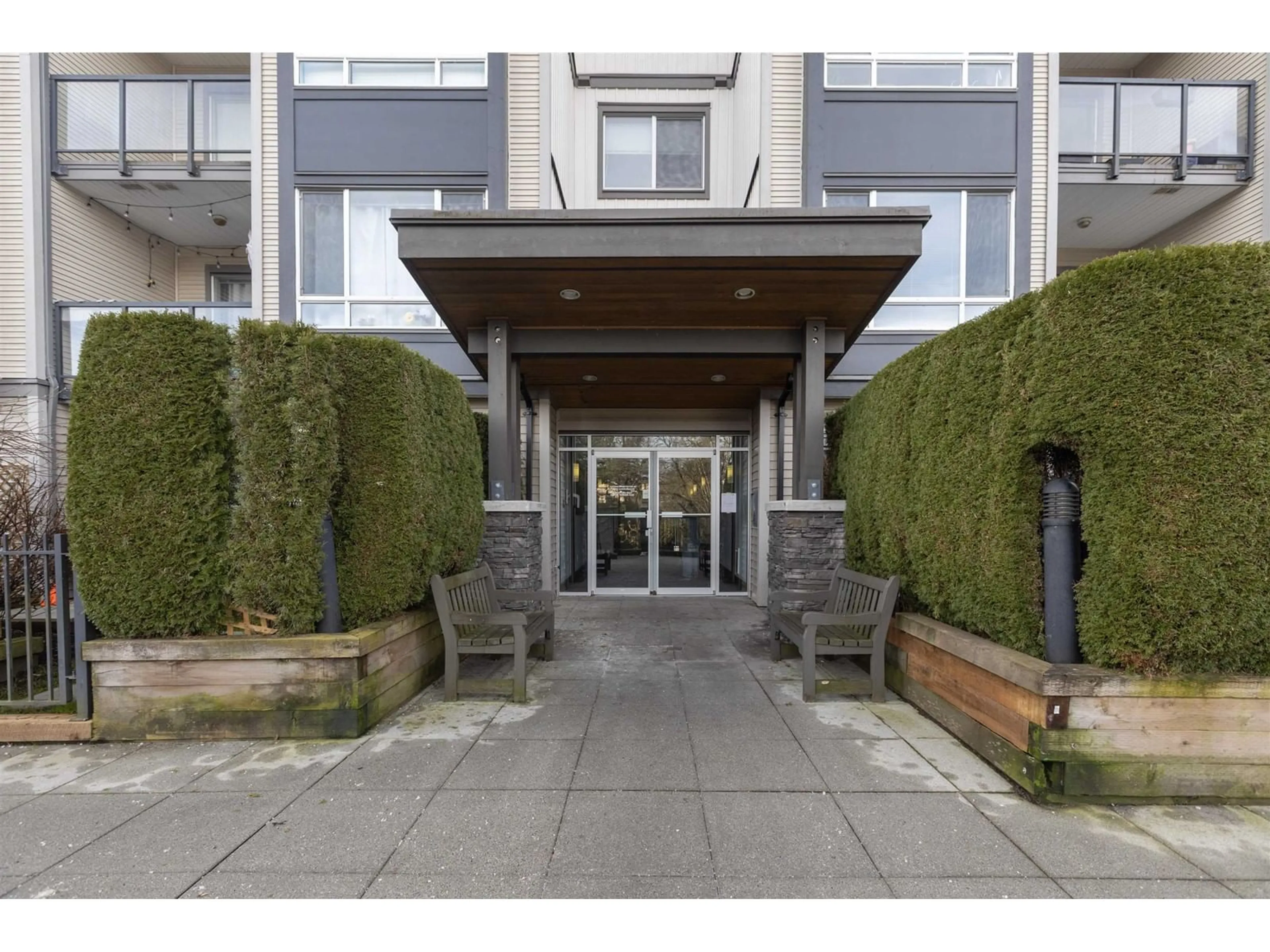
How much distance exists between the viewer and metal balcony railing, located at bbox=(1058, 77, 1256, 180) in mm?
8422

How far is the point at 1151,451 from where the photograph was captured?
265 centimetres

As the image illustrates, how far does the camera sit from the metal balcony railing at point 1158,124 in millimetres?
8422

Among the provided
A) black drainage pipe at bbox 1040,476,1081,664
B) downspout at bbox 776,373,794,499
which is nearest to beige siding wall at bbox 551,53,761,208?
downspout at bbox 776,373,794,499

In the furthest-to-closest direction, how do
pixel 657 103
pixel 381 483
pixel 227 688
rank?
pixel 657 103, pixel 381 483, pixel 227 688

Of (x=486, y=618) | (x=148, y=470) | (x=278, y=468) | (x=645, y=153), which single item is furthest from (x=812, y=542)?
(x=645, y=153)

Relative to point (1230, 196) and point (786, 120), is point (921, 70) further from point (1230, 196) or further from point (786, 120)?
point (1230, 196)

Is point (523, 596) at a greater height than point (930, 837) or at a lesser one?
greater

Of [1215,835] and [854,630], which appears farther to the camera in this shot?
[854,630]

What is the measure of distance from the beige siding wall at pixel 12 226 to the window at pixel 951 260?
1218 cm

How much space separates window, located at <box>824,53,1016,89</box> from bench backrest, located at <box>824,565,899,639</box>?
7096mm

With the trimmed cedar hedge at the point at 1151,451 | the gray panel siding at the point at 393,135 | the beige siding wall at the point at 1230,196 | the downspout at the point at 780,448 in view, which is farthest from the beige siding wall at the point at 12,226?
the beige siding wall at the point at 1230,196

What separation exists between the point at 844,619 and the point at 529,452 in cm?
526

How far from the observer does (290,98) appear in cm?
808

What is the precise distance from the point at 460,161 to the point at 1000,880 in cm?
945
